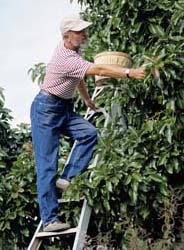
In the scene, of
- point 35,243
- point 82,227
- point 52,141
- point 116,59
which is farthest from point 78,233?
point 116,59

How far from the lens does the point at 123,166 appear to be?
4883mm

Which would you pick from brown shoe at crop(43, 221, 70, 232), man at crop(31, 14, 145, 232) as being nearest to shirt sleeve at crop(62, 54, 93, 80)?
man at crop(31, 14, 145, 232)

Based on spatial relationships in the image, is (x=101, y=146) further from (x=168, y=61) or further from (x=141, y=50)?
(x=141, y=50)

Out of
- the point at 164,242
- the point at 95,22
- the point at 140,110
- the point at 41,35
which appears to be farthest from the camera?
the point at 41,35

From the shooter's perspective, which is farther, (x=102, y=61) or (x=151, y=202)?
(x=102, y=61)

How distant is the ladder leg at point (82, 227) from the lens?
14.9ft

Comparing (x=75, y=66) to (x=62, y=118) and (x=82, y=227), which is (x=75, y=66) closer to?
(x=62, y=118)

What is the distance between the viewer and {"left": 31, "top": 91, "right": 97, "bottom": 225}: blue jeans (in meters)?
4.75

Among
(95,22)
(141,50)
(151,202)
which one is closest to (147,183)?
(151,202)

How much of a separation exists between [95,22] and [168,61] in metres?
1.82

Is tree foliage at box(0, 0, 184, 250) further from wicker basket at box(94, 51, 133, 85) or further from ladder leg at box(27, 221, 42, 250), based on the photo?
ladder leg at box(27, 221, 42, 250)

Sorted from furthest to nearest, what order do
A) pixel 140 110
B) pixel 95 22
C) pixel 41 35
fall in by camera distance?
pixel 41 35
pixel 95 22
pixel 140 110

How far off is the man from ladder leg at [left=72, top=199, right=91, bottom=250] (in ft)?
0.33

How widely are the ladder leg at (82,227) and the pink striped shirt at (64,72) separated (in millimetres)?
765
